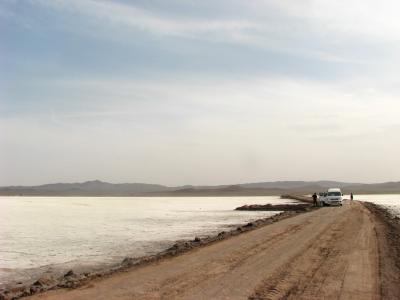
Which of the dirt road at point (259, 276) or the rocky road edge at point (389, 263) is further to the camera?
the rocky road edge at point (389, 263)

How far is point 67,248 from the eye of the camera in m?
22.0

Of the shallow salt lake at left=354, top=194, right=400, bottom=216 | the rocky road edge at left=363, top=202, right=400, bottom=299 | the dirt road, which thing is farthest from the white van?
the dirt road

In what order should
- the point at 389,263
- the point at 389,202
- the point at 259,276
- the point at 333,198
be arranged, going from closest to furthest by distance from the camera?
1. the point at 259,276
2. the point at 389,263
3. the point at 333,198
4. the point at 389,202

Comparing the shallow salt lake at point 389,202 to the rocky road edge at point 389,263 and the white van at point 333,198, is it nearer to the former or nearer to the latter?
the white van at point 333,198

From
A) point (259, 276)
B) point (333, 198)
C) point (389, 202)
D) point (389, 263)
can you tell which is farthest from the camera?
point (389, 202)

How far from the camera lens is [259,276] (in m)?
12.9

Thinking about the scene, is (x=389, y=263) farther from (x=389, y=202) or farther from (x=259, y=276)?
(x=389, y=202)

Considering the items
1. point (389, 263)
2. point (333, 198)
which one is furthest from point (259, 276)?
point (333, 198)

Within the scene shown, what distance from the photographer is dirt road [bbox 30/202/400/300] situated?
11.0 m

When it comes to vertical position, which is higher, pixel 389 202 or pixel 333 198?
pixel 333 198

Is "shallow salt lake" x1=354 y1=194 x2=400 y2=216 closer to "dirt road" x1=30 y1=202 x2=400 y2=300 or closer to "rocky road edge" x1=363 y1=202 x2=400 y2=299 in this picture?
"rocky road edge" x1=363 y1=202 x2=400 y2=299

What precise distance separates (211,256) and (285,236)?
7.14 metres

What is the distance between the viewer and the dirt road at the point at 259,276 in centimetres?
1098

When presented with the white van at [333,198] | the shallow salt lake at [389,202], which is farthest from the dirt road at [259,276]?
the white van at [333,198]
